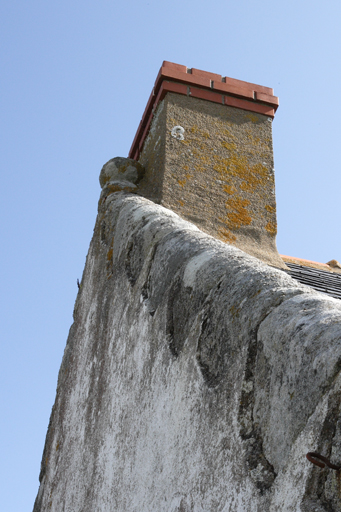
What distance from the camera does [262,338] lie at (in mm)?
1061

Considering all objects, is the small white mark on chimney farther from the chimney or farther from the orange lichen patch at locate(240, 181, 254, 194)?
the orange lichen patch at locate(240, 181, 254, 194)

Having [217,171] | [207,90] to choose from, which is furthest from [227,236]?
[207,90]

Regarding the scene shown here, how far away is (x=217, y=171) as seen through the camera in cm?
314

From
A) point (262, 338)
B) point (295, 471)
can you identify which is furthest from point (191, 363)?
point (295, 471)

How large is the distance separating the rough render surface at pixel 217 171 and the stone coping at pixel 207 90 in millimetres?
43

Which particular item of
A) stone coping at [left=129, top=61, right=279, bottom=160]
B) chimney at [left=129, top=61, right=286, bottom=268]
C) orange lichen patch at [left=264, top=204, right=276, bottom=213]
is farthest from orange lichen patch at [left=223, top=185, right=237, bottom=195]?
stone coping at [left=129, top=61, right=279, bottom=160]

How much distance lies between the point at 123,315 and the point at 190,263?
64 cm

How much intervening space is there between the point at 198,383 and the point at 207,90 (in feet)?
7.97

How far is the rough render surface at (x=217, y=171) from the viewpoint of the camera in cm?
295

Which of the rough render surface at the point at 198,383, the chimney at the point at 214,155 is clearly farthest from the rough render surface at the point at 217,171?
the rough render surface at the point at 198,383

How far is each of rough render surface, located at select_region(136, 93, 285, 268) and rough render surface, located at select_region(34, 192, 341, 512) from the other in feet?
1.88

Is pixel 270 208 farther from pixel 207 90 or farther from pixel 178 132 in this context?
pixel 207 90

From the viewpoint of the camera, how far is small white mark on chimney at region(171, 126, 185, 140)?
3.16 meters

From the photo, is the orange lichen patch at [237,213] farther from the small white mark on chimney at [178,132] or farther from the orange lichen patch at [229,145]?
the small white mark on chimney at [178,132]
